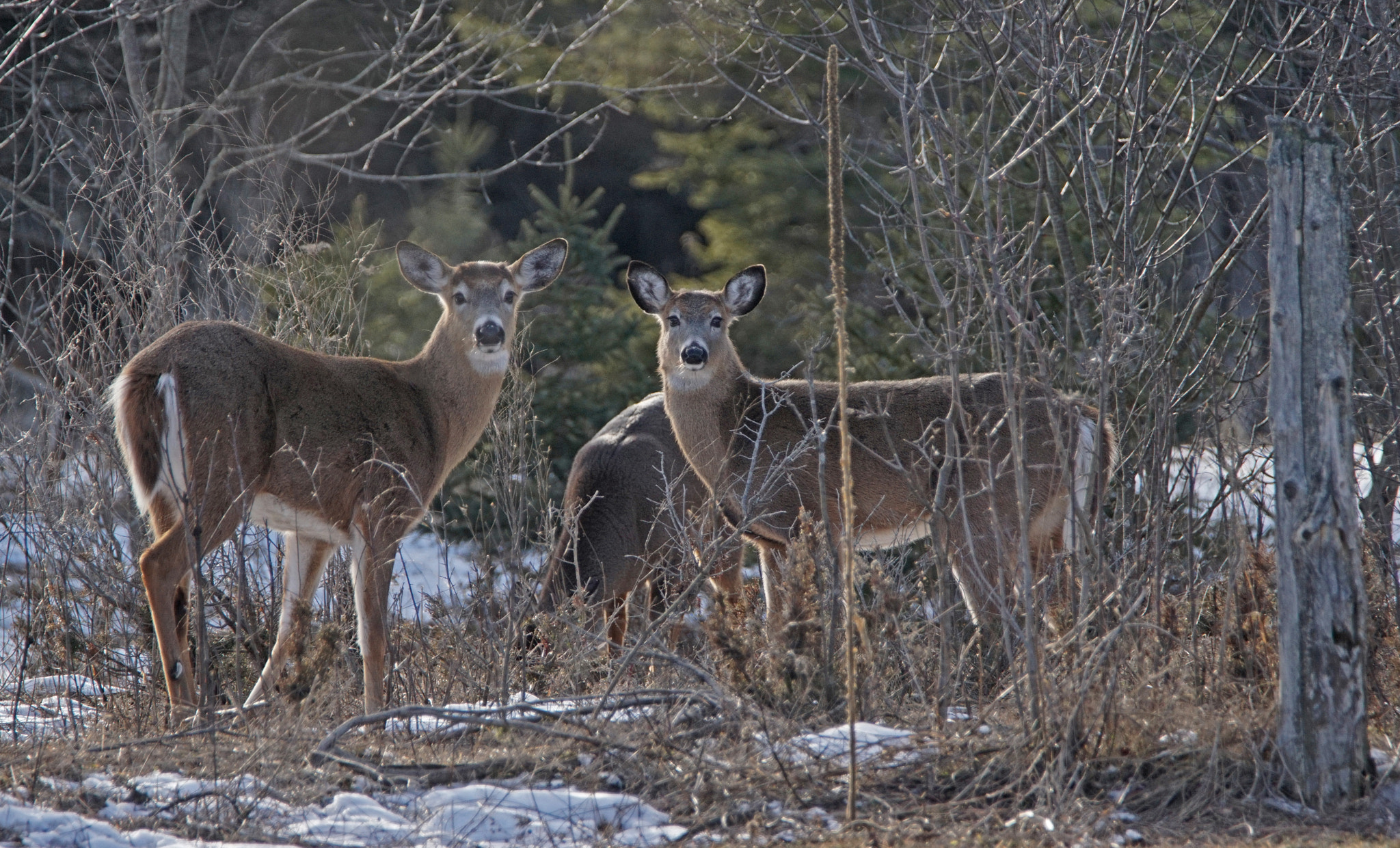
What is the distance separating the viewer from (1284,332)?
4160 mm

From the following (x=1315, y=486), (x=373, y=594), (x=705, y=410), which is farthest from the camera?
(x=705, y=410)

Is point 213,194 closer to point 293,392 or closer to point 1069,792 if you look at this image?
point 293,392

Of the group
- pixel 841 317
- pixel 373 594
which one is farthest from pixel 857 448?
pixel 841 317

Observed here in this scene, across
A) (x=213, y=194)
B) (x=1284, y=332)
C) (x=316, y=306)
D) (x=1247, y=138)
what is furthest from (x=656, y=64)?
(x=1284, y=332)

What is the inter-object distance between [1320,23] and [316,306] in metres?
5.51

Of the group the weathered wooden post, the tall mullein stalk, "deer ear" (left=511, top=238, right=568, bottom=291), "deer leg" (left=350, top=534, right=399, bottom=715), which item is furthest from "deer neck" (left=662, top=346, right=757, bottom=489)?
the weathered wooden post

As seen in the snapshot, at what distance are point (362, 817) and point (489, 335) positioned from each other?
12.0ft

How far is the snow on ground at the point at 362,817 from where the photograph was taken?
12.7 ft

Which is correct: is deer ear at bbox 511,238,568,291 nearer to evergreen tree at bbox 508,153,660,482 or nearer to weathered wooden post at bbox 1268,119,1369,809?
evergreen tree at bbox 508,153,660,482

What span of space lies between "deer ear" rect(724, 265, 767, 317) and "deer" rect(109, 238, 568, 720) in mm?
1571

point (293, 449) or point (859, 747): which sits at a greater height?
point (293, 449)

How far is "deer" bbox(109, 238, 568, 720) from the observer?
590 centimetres

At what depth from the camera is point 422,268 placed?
794 centimetres

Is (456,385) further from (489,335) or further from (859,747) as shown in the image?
(859,747)
